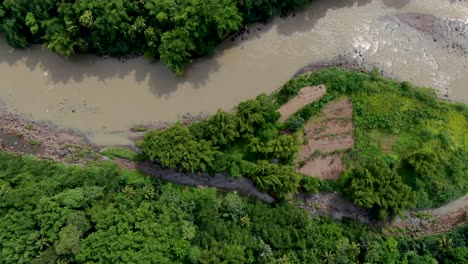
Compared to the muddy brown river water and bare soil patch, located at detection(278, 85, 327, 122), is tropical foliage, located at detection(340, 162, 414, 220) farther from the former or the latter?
the muddy brown river water

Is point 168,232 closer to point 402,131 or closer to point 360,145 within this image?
point 360,145

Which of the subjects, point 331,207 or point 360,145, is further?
point 360,145

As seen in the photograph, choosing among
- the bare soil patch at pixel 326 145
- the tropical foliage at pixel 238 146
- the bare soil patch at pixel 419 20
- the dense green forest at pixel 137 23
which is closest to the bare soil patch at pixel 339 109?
the bare soil patch at pixel 326 145

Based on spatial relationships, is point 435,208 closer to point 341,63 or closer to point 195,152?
point 341,63

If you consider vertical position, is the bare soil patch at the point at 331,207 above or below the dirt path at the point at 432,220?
above

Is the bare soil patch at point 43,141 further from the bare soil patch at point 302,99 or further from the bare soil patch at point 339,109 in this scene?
the bare soil patch at point 339,109

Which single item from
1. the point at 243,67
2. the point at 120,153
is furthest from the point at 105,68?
the point at 243,67
